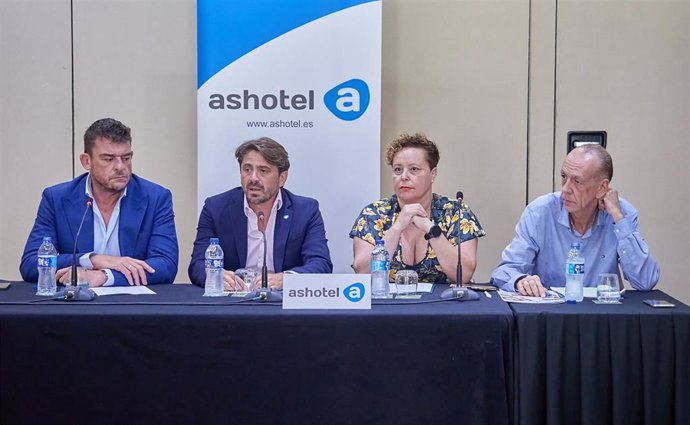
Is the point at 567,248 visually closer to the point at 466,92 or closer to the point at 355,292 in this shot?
the point at 355,292

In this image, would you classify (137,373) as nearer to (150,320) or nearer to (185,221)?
(150,320)

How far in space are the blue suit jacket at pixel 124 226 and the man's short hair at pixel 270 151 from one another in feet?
1.67

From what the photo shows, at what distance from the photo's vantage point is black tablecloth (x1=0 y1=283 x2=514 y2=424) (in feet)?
8.32

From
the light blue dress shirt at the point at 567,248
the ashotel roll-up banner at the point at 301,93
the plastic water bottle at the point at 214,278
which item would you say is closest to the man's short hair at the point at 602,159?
the light blue dress shirt at the point at 567,248

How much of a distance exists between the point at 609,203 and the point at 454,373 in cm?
110

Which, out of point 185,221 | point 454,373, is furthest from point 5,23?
point 454,373

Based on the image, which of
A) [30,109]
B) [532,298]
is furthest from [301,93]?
[30,109]

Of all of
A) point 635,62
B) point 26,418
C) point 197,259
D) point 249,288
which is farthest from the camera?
point 635,62

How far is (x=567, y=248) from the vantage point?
3.28m

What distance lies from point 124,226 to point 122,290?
0.50 m

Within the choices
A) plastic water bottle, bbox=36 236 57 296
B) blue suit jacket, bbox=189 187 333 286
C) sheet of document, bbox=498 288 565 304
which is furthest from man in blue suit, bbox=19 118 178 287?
sheet of document, bbox=498 288 565 304

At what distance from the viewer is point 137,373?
2.55 m

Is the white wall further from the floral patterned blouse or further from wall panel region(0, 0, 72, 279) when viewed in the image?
the floral patterned blouse

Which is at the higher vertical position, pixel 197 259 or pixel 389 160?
pixel 389 160
